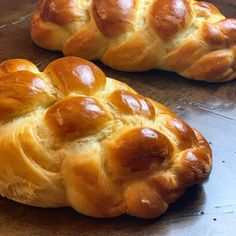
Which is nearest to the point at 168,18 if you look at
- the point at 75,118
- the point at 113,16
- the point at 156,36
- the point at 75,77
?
the point at 156,36

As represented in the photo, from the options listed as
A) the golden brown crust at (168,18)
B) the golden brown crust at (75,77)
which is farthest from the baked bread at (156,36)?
the golden brown crust at (75,77)

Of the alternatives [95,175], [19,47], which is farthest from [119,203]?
[19,47]

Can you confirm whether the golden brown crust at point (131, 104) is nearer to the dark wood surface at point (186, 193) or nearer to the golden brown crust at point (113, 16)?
the dark wood surface at point (186, 193)

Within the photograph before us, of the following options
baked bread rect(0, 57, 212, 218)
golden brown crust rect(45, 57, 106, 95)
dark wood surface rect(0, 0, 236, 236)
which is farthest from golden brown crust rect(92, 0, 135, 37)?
baked bread rect(0, 57, 212, 218)

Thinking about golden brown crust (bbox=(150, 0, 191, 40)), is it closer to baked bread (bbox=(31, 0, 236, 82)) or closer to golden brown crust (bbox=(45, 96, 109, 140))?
baked bread (bbox=(31, 0, 236, 82))

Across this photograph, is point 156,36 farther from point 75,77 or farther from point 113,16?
point 75,77

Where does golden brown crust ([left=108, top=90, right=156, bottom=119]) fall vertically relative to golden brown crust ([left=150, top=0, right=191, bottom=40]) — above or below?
below
